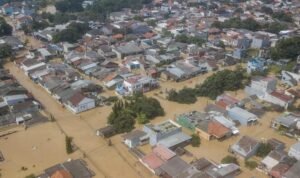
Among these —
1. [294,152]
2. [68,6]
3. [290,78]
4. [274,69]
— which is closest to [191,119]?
[294,152]

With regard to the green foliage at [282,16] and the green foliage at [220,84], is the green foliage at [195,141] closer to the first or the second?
the green foliage at [220,84]

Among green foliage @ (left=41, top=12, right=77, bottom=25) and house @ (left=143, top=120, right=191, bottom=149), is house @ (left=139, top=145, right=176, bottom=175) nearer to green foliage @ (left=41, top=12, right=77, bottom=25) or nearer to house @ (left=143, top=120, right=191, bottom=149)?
house @ (left=143, top=120, right=191, bottom=149)

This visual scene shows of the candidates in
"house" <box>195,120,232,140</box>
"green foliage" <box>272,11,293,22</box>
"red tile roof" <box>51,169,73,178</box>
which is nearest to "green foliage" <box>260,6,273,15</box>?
"green foliage" <box>272,11,293,22</box>

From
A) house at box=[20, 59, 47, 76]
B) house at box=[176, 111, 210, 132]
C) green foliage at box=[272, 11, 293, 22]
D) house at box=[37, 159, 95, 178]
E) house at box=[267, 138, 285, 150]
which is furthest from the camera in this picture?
green foliage at box=[272, 11, 293, 22]

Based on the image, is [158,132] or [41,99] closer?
[158,132]

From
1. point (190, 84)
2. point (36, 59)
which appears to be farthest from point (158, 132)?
point (36, 59)

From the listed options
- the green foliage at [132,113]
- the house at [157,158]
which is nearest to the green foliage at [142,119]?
the green foliage at [132,113]

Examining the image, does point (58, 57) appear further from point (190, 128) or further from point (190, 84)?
point (190, 128)
